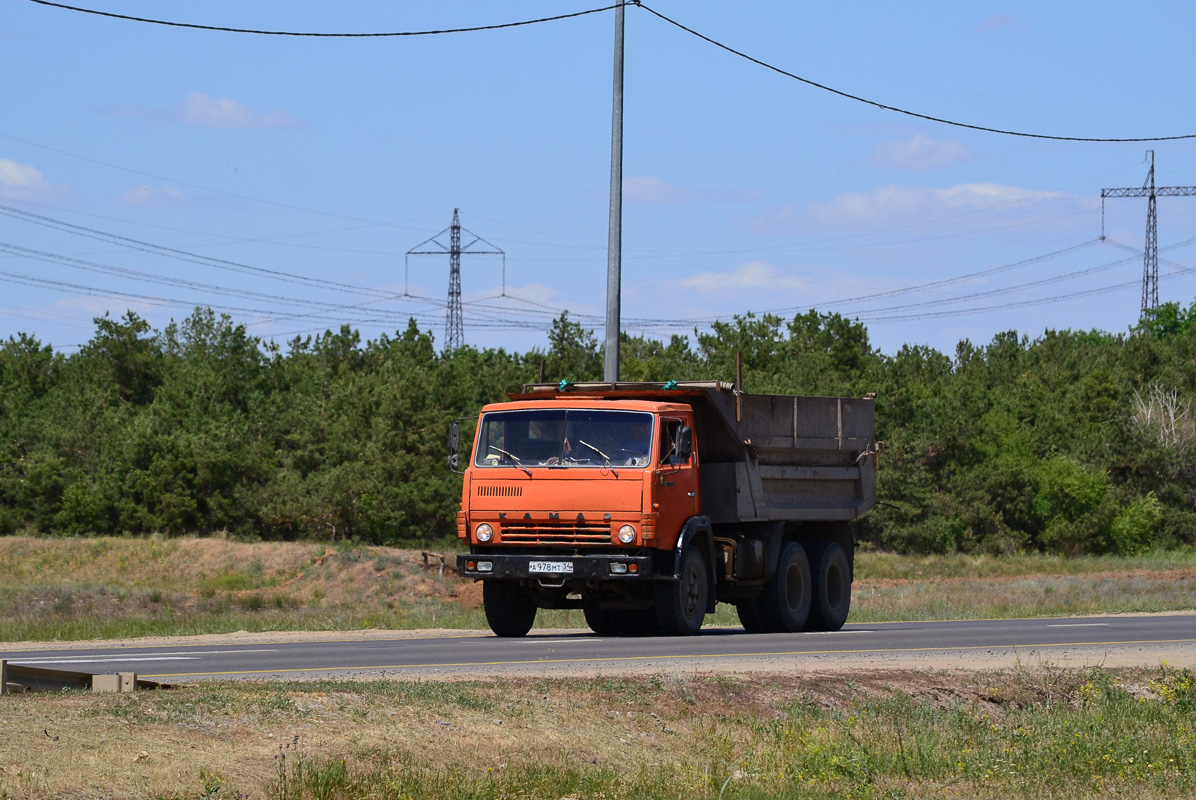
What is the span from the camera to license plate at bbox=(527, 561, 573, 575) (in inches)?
679

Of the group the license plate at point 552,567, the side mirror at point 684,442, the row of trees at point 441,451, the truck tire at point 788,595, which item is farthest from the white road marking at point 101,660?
the row of trees at point 441,451

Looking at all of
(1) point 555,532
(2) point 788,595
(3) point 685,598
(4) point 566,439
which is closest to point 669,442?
(4) point 566,439

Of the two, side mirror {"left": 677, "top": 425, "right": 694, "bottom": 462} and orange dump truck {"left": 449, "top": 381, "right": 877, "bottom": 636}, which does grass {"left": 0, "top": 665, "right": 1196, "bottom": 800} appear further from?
side mirror {"left": 677, "top": 425, "right": 694, "bottom": 462}

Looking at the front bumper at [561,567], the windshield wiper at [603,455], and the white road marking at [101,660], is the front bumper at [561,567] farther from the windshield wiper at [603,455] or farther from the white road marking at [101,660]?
the white road marking at [101,660]

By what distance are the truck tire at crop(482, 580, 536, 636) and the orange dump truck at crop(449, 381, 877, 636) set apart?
20 mm

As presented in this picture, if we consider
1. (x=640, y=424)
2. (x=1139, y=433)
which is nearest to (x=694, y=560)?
(x=640, y=424)

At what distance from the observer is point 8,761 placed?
768cm

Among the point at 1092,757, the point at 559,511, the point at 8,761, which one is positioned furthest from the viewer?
the point at 559,511

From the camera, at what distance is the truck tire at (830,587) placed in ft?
70.8

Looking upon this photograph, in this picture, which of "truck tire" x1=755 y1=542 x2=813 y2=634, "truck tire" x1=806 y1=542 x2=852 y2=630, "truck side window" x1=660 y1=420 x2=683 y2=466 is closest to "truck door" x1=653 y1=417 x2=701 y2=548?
"truck side window" x1=660 y1=420 x2=683 y2=466

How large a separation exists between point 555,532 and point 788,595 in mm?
4788

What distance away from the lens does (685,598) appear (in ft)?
59.7

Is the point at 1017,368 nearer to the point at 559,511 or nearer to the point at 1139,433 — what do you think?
the point at 1139,433

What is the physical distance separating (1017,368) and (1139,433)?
2462 cm
